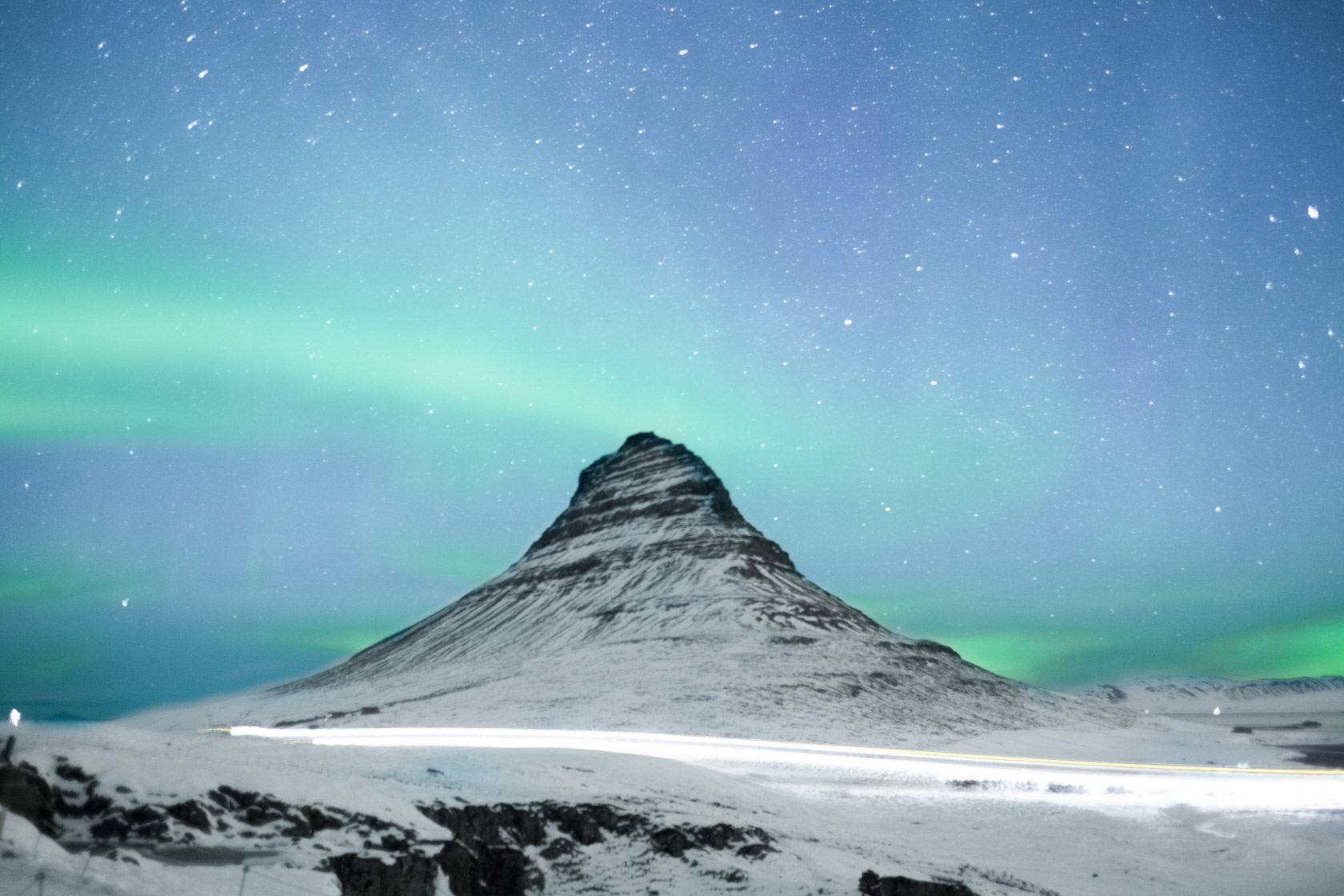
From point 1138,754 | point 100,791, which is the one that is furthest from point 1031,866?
point 1138,754

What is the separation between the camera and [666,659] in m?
95.7

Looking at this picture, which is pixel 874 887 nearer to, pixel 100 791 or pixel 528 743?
pixel 100 791

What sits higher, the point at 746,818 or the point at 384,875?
the point at 384,875

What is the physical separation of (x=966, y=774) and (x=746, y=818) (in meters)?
20.9

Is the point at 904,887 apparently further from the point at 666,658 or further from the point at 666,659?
the point at 666,658

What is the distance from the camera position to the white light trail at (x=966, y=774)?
3959 cm

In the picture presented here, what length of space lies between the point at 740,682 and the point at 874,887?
60855 mm

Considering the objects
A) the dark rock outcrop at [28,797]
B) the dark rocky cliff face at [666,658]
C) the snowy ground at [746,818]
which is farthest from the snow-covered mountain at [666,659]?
the dark rock outcrop at [28,797]

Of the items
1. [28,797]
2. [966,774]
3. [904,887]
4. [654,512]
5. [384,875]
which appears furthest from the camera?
[654,512]

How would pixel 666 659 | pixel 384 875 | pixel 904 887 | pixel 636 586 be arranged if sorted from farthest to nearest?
1. pixel 636 586
2. pixel 666 659
3. pixel 904 887
4. pixel 384 875

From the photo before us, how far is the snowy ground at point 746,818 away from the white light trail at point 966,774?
0.19 meters

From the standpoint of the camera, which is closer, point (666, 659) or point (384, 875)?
point (384, 875)

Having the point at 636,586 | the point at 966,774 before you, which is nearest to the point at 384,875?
the point at 966,774

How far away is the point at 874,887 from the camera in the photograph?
22906mm
